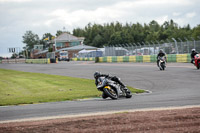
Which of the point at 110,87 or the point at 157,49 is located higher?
the point at 157,49

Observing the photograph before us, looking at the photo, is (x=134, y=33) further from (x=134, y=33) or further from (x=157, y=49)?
(x=157, y=49)

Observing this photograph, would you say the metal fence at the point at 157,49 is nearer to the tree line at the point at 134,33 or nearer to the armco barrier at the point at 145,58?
the armco barrier at the point at 145,58

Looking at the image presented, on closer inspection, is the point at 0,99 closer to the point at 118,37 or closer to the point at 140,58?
the point at 140,58

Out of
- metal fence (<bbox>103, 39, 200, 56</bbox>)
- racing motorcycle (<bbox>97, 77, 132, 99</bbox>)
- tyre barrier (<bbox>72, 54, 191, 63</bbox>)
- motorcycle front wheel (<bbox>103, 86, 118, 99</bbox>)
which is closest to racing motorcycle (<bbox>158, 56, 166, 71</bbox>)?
metal fence (<bbox>103, 39, 200, 56</bbox>)

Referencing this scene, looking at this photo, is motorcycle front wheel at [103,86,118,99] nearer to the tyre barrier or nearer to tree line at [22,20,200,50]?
the tyre barrier

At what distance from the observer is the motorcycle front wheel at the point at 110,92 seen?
13.7 meters

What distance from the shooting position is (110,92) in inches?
541

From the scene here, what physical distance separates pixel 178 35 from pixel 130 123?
4787 inches

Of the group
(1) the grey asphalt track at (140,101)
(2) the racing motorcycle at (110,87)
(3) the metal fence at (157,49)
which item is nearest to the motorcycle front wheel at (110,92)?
(2) the racing motorcycle at (110,87)

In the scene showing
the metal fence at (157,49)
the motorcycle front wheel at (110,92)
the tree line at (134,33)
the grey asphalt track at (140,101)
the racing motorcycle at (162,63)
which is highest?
the tree line at (134,33)

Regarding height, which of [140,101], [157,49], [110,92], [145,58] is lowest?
[140,101]

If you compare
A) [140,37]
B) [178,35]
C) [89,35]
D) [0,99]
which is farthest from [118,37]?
[0,99]

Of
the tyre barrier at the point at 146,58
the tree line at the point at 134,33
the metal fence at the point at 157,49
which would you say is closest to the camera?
the metal fence at the point at 157,49

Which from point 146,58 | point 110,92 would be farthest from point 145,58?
point 110,92
